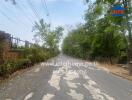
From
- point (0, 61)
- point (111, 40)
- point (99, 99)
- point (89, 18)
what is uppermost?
point (89, 18)

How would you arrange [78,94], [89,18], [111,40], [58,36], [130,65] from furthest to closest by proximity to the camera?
[58,36] < [89,18] < [111,40] < [130,65] < [78,94]

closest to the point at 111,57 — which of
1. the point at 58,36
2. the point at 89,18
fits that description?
the point at 89,18

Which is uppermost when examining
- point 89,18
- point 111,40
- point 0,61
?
point 89,18

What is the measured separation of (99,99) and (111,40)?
139 feet

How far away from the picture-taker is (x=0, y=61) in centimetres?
2147

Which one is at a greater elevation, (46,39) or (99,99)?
(46,39)

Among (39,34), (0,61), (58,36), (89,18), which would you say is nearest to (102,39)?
(89,18)

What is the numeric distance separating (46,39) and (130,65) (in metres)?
68.2

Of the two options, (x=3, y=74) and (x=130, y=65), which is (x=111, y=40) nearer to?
(x=130, y=65)

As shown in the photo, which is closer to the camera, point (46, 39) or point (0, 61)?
point (0, 61)

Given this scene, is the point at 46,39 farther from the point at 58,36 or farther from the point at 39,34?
the point at 58,36

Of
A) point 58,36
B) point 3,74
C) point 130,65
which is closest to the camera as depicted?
point 3,74

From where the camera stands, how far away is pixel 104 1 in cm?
3102

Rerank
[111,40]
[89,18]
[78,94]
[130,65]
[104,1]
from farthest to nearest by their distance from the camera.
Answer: [89,18], [111,40], [104,1], [130,65], [78,94]
